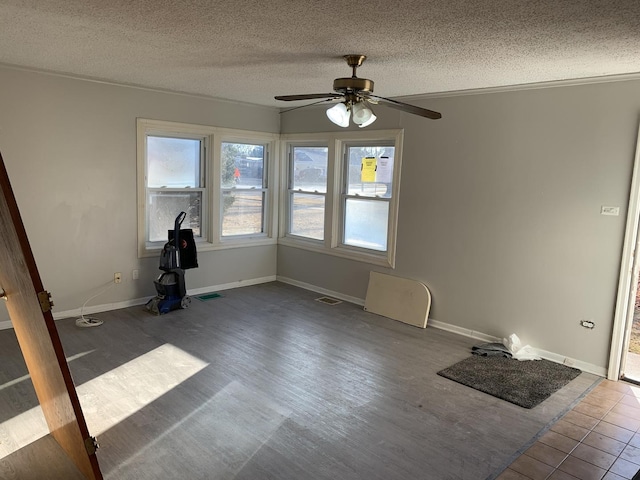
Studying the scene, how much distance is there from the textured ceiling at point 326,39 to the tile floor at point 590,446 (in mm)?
2326

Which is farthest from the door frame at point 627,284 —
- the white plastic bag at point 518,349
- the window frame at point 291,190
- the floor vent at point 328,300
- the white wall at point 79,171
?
the white wall at point 79,171

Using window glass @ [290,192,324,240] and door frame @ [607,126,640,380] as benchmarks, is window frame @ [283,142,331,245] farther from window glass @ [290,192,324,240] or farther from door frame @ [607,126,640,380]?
door frame @ [607,126,640,380]

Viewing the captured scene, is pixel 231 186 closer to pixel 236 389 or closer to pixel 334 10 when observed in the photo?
pixel 236 389

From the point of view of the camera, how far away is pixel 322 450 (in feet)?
8.93

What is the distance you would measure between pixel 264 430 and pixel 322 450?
389 mm

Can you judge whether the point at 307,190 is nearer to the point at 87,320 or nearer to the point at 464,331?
the point at 464,331

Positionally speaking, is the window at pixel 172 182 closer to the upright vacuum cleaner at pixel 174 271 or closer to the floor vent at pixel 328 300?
the upright vacuum cleaner at pixel 174 271

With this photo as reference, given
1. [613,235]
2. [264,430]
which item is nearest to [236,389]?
[264,430]

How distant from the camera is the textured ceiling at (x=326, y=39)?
2.33m

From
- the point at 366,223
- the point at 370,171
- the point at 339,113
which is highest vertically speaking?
the point at 339,113

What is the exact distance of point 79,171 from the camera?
15.4 feet

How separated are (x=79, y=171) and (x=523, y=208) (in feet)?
13.6

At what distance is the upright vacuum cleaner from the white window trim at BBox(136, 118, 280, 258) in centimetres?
37

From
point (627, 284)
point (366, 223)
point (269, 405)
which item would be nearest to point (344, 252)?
point (366, 223)
